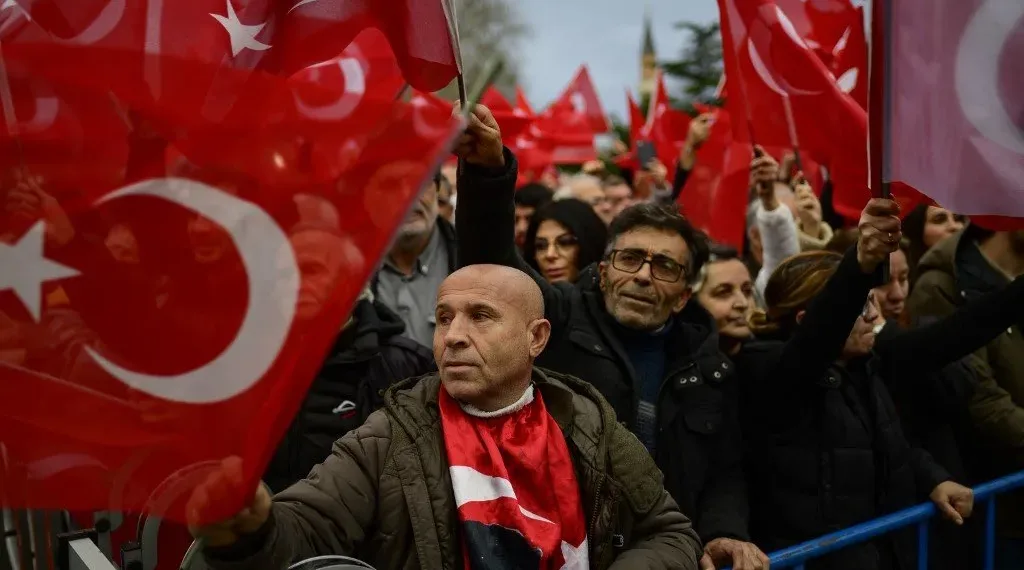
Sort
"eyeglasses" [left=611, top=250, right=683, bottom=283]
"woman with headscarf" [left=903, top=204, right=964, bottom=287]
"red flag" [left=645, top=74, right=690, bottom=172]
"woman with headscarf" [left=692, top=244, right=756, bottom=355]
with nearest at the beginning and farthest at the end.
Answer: "eyeglasses" [left=611, top=250, right=683, bottom=283] < "woman with headscarf" [left=692, top=244, right=756, bottom=355] < "woman with headscarf" [left=903, top=204, right=964, bottom=287] < "red flag" [left=645, top=74, right=690, bottom=172]

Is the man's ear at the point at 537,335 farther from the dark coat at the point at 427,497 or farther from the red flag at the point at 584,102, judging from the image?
the red flag at the point at 584,102

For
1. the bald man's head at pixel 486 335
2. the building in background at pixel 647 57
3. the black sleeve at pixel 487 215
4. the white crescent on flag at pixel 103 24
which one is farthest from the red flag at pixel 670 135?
the building in background at pixel 647 57

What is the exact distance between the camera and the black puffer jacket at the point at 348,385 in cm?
285

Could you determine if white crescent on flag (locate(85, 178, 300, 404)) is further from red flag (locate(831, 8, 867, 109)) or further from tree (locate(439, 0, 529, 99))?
tree (locate(439, 0, 529, 99))

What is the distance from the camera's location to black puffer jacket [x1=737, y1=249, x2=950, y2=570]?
309 cm

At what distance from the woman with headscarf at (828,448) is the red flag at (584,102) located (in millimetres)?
8198

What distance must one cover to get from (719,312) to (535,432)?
158cm

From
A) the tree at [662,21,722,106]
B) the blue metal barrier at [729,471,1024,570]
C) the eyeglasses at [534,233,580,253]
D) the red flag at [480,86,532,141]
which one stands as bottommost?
the blue metal barrier at [729,471,1024,570]

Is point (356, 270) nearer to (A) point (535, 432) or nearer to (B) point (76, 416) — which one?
(B) point (76, 416)

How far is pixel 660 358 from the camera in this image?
3045mm

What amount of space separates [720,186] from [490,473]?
3.99 meters

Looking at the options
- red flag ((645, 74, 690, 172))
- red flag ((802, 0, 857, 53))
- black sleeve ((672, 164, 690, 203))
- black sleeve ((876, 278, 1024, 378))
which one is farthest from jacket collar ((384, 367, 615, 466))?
red flag ((645, 74, 690, 172))

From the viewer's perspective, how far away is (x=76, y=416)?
159cm

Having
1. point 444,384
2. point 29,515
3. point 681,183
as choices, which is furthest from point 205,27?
point 681,183
